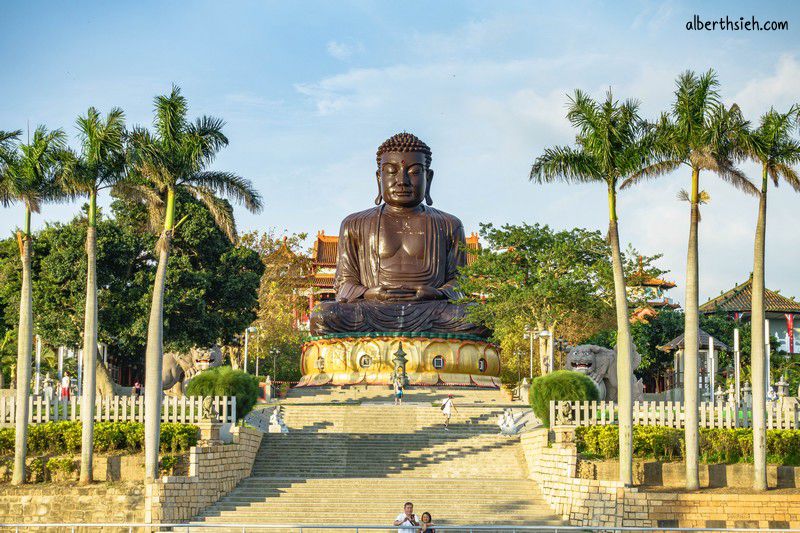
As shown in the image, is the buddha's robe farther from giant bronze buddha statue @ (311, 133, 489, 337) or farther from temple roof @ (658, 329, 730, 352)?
temple roof @ (658, 329, 730, 352)

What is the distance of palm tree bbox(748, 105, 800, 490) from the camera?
2225cm

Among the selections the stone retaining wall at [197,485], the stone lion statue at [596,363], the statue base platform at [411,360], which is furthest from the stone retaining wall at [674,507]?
the statue base platform at [411,360]

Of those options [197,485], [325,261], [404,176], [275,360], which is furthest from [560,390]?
[325,261]

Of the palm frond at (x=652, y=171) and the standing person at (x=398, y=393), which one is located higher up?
the palm frond at (x=652, y=171)

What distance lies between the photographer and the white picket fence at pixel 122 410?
82.8 feet

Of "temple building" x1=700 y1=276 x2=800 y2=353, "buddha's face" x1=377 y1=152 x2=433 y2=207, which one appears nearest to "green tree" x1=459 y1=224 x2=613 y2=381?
"buddha's face" x1=377 y1=152 x2=433 y2=207

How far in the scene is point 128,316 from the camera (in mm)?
35281

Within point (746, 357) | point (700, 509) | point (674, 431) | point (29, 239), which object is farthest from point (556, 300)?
point (746, 357)

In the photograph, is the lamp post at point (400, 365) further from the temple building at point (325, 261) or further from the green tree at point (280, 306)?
the temple building at point (325, 261)

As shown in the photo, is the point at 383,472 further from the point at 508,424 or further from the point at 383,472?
the point at 508,424

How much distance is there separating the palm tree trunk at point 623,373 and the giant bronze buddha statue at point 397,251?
17.3 metres

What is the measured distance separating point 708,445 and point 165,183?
473 inches

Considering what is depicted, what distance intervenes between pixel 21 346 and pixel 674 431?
1299cm

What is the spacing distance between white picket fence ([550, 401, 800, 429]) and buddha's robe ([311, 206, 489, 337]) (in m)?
14.8
